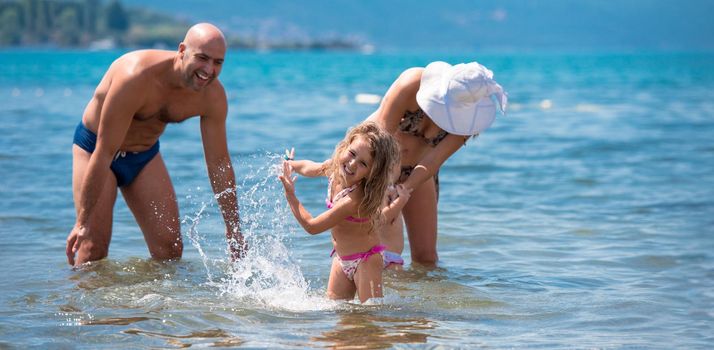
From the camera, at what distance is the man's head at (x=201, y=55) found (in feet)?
19.7

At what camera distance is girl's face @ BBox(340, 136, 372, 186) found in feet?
18.1

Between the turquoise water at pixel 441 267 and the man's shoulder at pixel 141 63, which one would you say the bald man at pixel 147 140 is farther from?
the turquoise water at pixel 441 267

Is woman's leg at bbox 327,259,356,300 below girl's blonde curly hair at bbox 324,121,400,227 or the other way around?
below

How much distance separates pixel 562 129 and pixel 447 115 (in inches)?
600

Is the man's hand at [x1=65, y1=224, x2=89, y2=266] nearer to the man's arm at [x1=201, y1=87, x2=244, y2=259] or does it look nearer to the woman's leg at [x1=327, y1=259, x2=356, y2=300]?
the man's arm at [x1=201, y1=87, x2=244, y2=259]

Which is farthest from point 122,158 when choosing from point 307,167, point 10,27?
point 10,27

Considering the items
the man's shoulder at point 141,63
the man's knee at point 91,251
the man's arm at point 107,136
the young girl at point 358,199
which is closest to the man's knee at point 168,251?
the man's knee at point 91,251

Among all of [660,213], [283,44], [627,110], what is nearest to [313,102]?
[627,110]

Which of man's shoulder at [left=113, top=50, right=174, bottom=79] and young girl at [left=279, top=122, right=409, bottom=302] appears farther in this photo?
man's shoulder at [left=113, top=50, right=174, bottom=79]

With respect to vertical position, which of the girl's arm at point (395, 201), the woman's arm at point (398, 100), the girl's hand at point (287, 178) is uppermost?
the woman's arm at point (398, 100)

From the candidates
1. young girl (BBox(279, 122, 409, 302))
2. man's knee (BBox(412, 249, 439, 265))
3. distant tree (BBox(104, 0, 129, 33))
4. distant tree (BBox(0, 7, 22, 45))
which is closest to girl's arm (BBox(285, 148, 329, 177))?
young girl (BBox(279, 122, 409, 302))

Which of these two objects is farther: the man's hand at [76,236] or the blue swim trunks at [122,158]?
the blue swim trunks at [122,158]

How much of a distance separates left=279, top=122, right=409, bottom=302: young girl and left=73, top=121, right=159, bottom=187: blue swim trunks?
4.84ft

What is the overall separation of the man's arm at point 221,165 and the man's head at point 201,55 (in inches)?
13.3
